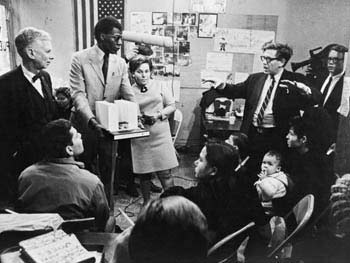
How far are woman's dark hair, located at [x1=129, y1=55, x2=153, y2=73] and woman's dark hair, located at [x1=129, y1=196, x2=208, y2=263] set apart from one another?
2.59 feet

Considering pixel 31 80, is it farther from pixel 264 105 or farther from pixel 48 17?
pixel 264 105

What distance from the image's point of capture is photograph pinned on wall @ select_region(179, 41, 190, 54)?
169 cm

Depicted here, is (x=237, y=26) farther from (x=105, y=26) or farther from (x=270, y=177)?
(x=270, y=177)

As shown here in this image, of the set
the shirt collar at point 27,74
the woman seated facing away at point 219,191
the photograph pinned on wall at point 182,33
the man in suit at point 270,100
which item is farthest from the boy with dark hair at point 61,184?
the man in suit at point 270,100

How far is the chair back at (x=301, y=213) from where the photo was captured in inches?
59.8

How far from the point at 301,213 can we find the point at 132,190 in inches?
35.7

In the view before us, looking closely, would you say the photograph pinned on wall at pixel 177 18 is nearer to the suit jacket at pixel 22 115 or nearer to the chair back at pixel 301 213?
the suit jacket at pixel 22 115

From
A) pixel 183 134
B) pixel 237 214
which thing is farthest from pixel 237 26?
pixel 237 214

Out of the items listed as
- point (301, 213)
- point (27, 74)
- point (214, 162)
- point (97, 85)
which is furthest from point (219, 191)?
point (27, 74)

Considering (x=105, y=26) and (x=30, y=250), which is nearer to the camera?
(x=30, y=250)

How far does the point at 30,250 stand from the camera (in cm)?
126

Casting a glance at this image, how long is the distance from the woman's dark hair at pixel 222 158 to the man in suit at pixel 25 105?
796 mm

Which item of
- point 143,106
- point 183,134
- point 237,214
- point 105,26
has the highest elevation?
point 105,26

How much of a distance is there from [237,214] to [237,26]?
3.02 feet
